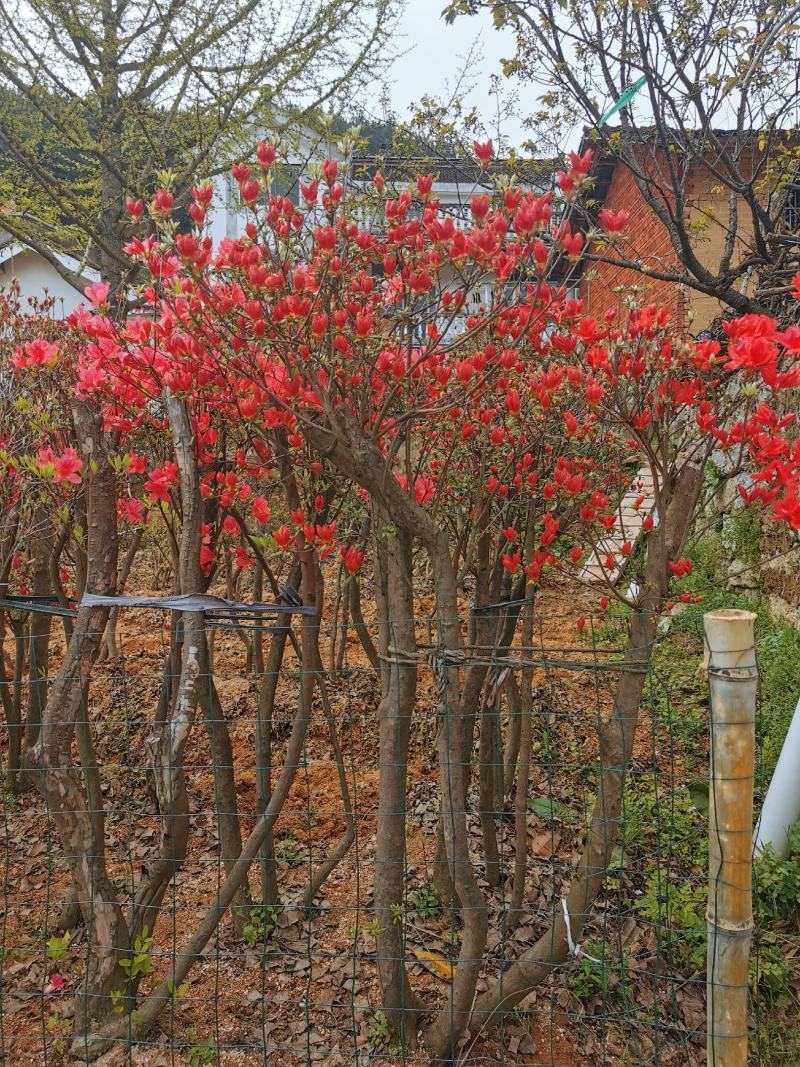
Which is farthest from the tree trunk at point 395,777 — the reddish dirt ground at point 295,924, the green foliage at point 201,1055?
the green foliage at point 201,1055

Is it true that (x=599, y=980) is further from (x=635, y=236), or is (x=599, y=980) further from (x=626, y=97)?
(x=635, y=236)

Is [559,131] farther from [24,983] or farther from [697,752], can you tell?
[24,983]

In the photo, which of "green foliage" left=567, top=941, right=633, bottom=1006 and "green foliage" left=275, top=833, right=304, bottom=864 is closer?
"green foliage" left=567, top=941, right=633, bottom=1006

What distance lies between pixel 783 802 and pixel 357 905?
1842 mm

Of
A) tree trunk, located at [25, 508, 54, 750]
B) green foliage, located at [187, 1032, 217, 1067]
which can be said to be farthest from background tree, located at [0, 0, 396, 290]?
green foliage, located at [187, 1032, 217, 1067]

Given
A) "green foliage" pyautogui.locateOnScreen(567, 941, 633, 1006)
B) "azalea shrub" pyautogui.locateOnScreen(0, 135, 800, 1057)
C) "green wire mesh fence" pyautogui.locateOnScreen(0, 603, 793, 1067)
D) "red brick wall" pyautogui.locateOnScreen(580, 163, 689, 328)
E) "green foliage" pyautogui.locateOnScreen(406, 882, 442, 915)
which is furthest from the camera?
"red brick wall" pyautogui.locateOnScreen(580, 163, 689, 328)

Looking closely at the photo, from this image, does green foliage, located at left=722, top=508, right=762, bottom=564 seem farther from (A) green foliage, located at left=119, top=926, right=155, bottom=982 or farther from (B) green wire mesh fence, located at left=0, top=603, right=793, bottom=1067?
(A) green foliage, located at left=119, top=926, right=155, bottom=982

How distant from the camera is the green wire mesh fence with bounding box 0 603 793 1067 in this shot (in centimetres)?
257

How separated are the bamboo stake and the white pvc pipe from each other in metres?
1.54

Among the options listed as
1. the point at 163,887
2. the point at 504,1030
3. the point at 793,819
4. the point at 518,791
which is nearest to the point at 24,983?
the point at 163,887

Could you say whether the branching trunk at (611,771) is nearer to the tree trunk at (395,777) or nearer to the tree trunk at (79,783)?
the tree trunk at (395,777)

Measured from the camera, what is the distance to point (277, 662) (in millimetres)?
3127

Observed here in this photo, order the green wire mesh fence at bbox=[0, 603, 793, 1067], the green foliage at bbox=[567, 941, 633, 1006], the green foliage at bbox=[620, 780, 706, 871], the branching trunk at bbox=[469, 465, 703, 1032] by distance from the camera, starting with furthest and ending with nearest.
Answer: the green foliage at bbox=[620, 780, 706, 871] < the green foliage at bbox=[567, 941, 633, 1006] < the green wire mesh fence at bbox=[0, 603, 793, 1067] < the branching trunk at bbox=[469, 465, 703, 1032]

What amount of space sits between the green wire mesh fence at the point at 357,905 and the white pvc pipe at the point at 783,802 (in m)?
0.33
